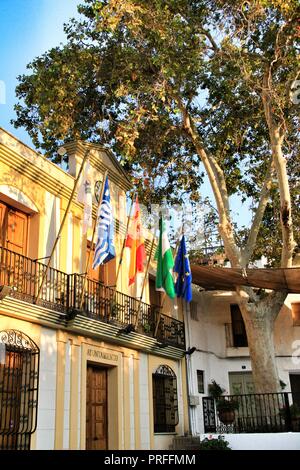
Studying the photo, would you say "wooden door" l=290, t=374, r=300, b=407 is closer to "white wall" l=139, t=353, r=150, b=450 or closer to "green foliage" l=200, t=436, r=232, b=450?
"green foliage" l=200, t=436, r=232, b=450

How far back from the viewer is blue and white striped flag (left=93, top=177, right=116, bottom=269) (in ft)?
38.9

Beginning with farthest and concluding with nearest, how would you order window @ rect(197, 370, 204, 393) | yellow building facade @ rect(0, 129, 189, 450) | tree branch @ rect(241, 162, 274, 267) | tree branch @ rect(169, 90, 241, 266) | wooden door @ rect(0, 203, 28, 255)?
window @ rect(197, 370, 204, 393) → tree branch @ rect(169, 90, 241, 266) → tree branch @ rect(241, 162, 274, 267) → wooden door @ rect(0, 203, 28, 255) → yellow building facade @ rect(0, 129, 189, 450)

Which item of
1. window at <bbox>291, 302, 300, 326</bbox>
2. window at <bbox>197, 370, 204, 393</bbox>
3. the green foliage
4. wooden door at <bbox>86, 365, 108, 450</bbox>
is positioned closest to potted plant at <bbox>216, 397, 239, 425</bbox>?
the green foliage

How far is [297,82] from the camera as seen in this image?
15234 mm

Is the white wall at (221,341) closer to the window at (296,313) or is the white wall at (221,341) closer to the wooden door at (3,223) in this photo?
the window at (296,313)

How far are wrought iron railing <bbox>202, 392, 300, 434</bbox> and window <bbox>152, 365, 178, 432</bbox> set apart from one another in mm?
1328

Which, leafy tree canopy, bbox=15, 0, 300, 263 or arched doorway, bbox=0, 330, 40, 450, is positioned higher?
leafy tree canopy, bbox=15, 0, 300, 263

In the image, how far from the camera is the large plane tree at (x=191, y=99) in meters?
13.8

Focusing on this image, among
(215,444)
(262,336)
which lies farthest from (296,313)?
(215,444)

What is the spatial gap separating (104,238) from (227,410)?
267 inches

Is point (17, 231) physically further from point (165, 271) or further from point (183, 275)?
point (183, 275)

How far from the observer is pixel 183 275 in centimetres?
1445

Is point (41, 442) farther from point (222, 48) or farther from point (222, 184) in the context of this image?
point (222, 48)
